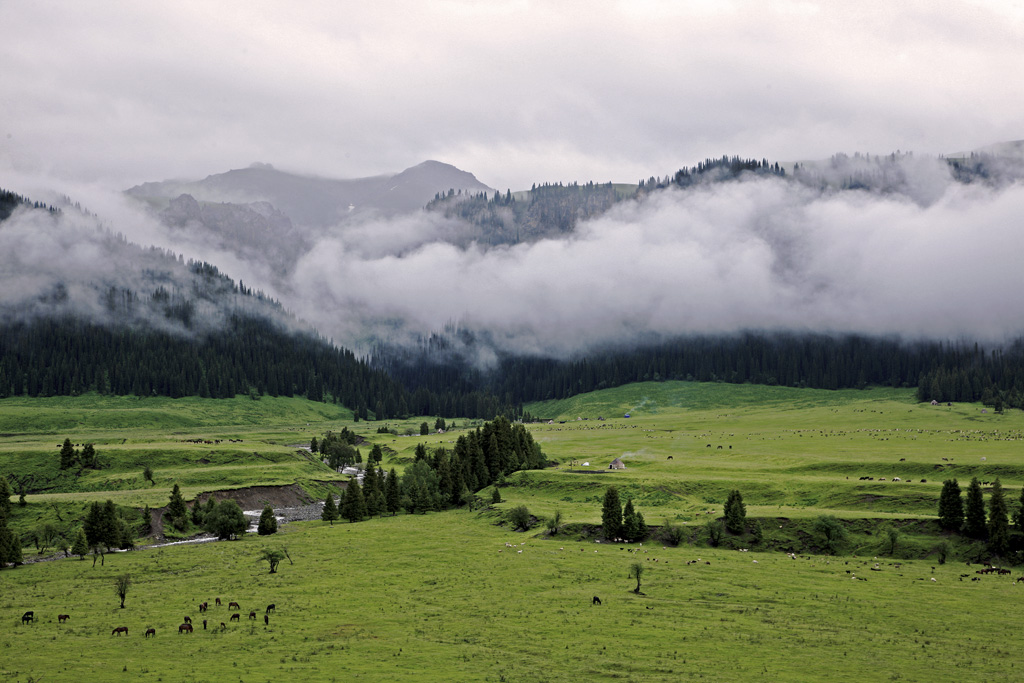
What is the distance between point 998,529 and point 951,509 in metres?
6.34

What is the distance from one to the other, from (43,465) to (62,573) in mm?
75050

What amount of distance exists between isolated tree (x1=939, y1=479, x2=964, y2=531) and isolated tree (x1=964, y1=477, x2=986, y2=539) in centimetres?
94

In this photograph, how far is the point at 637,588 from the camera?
7875 centimetres

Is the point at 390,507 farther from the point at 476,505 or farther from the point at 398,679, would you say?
the point at 398,679

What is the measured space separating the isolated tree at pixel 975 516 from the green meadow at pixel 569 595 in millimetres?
2785

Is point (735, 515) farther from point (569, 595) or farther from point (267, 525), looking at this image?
point (267, 525)

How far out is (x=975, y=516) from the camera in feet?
307

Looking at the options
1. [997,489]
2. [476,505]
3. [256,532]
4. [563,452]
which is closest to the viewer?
[997,489]

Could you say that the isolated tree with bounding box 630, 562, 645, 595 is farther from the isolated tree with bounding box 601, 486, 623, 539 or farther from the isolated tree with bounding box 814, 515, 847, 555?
the isolated tree with bounding box 814, 515, 847, 555

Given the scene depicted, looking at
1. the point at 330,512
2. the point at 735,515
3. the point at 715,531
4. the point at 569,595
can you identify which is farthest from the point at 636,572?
the point at 330,512

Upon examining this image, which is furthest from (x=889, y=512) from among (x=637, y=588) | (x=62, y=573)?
(x=62, y=573)

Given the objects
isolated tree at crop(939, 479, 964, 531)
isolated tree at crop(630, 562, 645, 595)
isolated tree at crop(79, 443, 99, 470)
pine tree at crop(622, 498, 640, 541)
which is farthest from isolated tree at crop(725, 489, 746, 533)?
isolated tree at crop(79, 443, 99, 470)

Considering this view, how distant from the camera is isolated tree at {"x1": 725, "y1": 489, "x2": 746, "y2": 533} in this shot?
339 feet

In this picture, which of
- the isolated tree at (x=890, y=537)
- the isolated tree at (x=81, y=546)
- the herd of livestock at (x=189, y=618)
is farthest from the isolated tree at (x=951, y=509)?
the isolated tree at (x=81, y=546)
